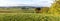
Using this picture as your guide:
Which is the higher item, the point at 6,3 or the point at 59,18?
the point at 6,3

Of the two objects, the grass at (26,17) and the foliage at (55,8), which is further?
the foliage at (55,8)

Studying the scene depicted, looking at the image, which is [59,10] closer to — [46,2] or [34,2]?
[46,2]

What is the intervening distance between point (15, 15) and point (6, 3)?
0.32 m

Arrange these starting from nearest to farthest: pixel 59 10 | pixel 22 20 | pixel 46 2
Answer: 1. pixel 22 20
2. pixel 59 10
3. pixel 46 2

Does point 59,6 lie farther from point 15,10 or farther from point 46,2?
point 15,10

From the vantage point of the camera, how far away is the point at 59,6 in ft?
3.77

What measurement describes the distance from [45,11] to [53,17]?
19 centimetres

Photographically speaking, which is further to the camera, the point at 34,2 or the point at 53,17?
the point at 34,2

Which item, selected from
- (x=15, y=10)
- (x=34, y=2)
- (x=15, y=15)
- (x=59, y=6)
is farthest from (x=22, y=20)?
(x=59, y=6)

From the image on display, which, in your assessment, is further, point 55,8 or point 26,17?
point 55,8

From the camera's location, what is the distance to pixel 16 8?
119 centimetres

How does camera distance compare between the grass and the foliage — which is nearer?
the grass

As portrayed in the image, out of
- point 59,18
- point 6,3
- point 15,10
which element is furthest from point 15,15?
point 59,18

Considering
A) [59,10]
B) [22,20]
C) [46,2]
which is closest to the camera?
[22,20]
